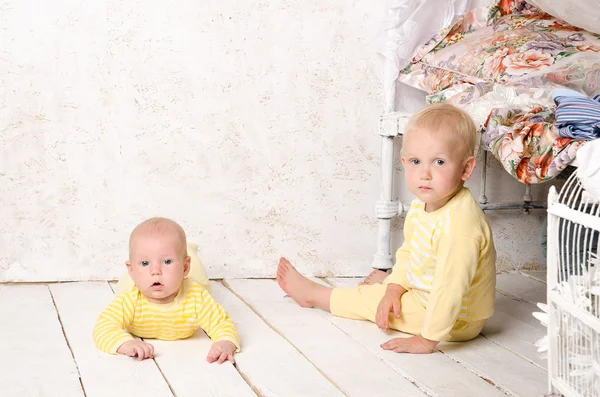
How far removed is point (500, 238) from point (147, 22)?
45.3 inches

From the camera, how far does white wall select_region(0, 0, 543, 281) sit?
197 centimetres

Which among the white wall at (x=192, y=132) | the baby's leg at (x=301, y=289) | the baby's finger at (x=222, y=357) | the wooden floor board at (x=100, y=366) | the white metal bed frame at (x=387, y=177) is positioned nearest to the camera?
the wooden floor board at (x=100, y=366)

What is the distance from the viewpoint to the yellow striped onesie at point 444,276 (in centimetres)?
154

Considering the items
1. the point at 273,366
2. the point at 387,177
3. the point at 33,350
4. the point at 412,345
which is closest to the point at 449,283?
the point at 412,345

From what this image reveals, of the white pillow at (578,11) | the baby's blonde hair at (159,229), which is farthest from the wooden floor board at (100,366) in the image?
the white pillow at (578,11)

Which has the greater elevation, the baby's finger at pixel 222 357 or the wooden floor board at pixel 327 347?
the baby's finger at pixel 222 357

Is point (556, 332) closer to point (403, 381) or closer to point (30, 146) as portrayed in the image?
point (403, 381)

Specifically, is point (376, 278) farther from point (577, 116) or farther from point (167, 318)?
point (577, 116)

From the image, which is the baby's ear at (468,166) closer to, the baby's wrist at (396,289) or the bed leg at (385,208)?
the baby's wrist at (396,289)

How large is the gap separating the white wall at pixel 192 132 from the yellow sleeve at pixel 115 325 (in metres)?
0.52

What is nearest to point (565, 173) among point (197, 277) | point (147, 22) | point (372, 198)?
point (372, 198)

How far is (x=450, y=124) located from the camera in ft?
5.24

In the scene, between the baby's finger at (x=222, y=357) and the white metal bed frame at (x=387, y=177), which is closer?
the baby's finger at (x=222, y=357)

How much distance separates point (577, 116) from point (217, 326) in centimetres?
76
